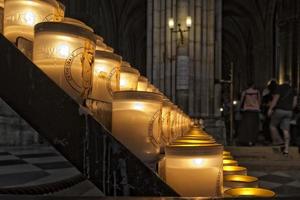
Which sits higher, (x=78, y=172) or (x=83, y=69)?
(x=83, y=69)

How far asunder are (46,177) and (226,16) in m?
22.1

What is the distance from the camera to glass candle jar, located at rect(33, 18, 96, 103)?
85 cm

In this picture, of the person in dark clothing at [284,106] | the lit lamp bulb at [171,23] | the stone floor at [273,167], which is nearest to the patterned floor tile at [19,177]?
the stone floor at [273,167]

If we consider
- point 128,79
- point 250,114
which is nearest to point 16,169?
point 128,79

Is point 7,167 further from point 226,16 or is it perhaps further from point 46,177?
point 226,16

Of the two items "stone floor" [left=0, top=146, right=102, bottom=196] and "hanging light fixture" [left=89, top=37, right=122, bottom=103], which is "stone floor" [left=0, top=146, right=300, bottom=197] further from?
"hanging light fixture" [left=89, top=37, right=122, bottom=103]

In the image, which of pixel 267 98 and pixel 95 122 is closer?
pixel 95 122

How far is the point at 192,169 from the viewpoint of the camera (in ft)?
2.55

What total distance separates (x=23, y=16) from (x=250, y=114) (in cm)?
690

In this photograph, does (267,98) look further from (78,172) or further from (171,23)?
(78,172)

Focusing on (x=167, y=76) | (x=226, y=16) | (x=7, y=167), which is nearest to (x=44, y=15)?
(x=7, y=167)

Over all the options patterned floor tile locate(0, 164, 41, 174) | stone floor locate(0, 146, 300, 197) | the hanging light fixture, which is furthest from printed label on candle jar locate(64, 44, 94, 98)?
patterned floor tile locate(0, 164, 41, 174)

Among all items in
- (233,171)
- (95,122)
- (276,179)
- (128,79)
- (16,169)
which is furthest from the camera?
(276,179)

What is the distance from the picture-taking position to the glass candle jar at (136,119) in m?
0.93
